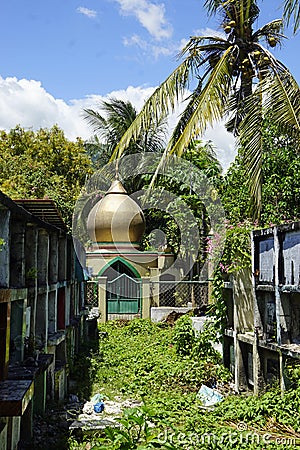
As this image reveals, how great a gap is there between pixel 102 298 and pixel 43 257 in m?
13.7

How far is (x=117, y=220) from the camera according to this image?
25.5 metres

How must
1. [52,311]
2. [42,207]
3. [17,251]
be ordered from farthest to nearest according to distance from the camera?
[52,311]
[42,207]
[17,251]

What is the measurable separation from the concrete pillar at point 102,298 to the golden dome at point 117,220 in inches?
118

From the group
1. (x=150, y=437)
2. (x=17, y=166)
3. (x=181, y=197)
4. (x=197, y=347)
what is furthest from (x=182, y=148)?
(x=17, y=166)

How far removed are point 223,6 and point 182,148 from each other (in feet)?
15.6

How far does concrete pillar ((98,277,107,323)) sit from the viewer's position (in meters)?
22.8

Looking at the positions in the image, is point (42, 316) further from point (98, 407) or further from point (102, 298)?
point (102, 298)

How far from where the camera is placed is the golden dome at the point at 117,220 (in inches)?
1009

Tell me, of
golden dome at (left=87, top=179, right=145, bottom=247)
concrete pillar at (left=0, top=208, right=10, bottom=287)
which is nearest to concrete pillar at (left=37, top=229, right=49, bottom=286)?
concrete pillar at (left=0, top=208, right=10, bottom=287)

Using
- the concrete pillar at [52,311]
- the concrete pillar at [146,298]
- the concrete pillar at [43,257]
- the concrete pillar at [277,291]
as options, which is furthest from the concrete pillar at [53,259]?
the concrete pillar at [146,298]

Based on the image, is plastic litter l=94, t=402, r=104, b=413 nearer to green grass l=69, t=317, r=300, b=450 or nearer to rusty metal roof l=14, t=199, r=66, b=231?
green grass l=69, t=317, r=300, b=450

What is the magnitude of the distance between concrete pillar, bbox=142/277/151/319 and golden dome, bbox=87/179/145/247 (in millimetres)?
3219

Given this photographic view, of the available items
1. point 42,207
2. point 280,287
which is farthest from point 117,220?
point 280,287

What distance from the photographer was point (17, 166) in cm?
2561
